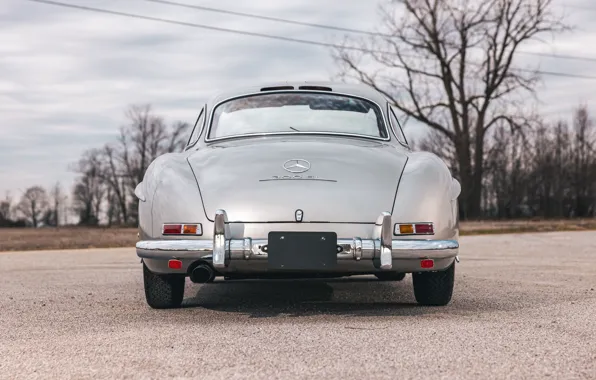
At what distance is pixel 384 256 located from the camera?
169 inches

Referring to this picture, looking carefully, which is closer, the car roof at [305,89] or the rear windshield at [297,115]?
the rear windshield at [297,115]

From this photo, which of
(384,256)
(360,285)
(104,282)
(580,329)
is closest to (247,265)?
(384,256)

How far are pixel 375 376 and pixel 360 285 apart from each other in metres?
3.99

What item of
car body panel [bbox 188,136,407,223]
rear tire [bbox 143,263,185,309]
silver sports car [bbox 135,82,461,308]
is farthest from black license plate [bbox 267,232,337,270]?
rear tire [bbox 143,263,185,309]

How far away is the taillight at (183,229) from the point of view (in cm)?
442

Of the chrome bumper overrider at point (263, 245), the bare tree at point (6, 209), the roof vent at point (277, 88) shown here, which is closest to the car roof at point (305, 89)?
the roof vent at point (277, 88)

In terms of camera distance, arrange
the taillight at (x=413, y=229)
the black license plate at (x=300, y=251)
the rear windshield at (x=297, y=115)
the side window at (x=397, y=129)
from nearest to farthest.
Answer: the black license plate at (x=300, y=251), the taillight at (x=413, y=229), the rear windshield at (x=297, y=115), the side window at (x=397, y=129)

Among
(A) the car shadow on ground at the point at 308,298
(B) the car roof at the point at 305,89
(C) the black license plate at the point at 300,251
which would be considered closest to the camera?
(C) the black license plate at the point at 300,251

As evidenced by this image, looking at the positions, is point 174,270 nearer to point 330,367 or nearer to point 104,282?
point 330,367

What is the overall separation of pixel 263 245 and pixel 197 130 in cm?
177

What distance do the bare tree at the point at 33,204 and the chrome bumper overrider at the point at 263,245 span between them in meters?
92.8

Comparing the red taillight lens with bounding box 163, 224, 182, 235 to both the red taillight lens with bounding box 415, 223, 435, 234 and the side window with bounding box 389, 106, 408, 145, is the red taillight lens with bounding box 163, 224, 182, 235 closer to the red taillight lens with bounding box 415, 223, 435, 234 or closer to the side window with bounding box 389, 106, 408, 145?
the red taillight lens with bounding box 415, 223, 435, 234

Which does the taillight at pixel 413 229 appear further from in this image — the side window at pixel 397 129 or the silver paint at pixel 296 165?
the side window at pixel 397 129

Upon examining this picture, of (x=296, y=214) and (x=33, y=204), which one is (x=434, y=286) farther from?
(x=33, y=204)
